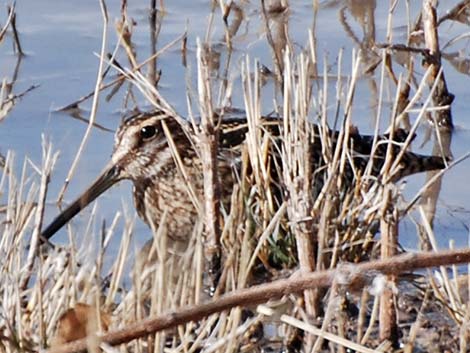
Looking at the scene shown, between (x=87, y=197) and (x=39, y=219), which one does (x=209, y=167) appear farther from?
(x=87, y=197)

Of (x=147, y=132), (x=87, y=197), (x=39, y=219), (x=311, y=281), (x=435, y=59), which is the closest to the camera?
(x=311, y=281)

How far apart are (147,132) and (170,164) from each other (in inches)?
6.2

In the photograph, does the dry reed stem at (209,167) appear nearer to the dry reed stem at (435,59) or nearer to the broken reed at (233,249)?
the broken reed at (233,249)

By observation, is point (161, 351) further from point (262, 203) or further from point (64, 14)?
point (64, 14)

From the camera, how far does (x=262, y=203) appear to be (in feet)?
14.8

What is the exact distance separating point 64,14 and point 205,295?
306cm

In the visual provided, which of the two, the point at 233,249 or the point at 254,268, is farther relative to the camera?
the point at 254,268

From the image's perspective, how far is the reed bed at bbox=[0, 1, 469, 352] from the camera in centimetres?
310

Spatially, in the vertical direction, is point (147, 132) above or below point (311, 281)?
below

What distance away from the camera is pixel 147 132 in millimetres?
5387

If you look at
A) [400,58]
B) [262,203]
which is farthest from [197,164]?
[400,58]

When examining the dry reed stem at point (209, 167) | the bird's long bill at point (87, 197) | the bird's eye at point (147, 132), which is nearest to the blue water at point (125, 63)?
the bird's long bill at point (87, 197)

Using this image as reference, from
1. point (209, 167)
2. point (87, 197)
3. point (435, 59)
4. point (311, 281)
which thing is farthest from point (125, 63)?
point (311, 281)

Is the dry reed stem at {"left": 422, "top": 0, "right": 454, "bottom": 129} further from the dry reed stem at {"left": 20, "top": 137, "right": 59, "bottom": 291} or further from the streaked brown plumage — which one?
the dry reed stem at {"left": 20, "top": 137, "right": 59, "bottom": 291}
